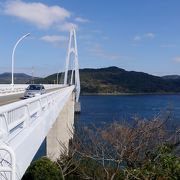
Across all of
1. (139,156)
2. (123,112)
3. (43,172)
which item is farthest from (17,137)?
(123,112)

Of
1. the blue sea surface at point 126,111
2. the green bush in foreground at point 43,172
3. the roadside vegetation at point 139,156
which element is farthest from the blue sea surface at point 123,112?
the green bush in foreground at point 43,172

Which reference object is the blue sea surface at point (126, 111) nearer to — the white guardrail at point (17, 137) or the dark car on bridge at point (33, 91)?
the dark car on bridge at point (33, 91)

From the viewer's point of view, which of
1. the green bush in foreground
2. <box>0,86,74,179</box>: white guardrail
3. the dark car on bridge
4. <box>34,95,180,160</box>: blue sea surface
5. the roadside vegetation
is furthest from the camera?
the dark car on bridge

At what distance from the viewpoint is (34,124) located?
10008 millimetres

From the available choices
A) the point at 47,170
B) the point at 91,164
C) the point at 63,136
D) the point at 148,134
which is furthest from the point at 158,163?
the point at 63,136

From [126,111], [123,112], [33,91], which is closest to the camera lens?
[33,91]

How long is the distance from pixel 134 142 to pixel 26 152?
7.63 meters

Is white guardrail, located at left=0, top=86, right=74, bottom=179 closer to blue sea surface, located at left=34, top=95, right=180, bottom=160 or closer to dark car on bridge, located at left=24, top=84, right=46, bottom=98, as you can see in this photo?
blue sea surface, located at left=34, top=95, right=180, bottom=160

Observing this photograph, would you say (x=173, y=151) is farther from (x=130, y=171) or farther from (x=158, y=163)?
(x=130, y=171)

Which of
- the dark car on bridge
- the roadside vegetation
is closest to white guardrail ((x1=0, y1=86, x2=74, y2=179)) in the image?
the roadside vegetation

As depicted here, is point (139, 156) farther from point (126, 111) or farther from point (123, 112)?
point (126, 111)

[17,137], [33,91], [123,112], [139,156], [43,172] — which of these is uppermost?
[17,137]

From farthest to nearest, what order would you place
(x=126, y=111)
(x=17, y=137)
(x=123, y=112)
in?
(x=126, y=111), (x=123, y=112), (x=17, y=137)

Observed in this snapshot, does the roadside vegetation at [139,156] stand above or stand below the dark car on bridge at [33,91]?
below
